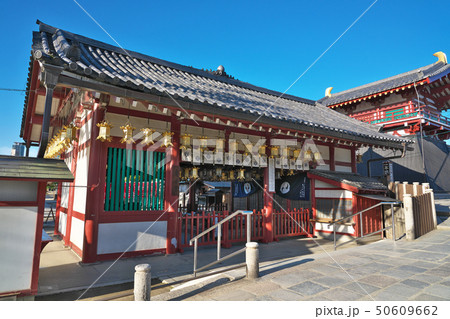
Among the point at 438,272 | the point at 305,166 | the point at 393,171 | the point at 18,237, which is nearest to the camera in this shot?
the point at 18,237

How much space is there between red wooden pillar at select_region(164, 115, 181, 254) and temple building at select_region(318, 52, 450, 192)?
53.6ft

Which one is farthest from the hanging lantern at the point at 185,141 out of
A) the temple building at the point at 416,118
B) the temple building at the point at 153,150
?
the temple building at the point at 416,118

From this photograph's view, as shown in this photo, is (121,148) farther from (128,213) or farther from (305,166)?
(305,166)

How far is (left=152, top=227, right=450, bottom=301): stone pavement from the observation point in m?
4.11

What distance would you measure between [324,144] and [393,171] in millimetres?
12962

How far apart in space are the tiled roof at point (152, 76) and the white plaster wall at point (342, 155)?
59.0 inches

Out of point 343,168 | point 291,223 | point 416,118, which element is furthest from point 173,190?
point 416,118

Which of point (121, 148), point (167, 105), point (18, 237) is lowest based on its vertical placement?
point (18, 237)

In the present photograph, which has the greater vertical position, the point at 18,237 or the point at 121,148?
the point at 121,148

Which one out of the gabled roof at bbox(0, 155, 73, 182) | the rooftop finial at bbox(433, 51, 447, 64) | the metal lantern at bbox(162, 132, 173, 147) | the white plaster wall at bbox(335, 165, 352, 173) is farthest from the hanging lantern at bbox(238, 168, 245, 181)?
the rooftop finial at bbox(433, 51, 447, 64)

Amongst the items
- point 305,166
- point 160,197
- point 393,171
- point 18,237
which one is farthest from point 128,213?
point 393,171

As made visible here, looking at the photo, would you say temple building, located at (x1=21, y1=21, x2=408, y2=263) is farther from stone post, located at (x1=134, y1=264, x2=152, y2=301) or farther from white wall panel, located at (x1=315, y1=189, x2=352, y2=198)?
stone post, located at (x1=134, y1=264, x2=152, y2=301)

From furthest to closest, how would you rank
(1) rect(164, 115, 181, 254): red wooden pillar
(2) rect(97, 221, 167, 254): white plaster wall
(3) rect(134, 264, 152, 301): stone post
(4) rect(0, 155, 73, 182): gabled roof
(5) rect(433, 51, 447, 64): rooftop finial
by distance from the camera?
(5) rect(433, 51, 447, 64): rooftop finial → (1) rect(164, 115, 181, 254): red wooden pillar → (2) rect(97, 221, 167, 254): white plaster wall → (4) rect(0, 155, 73, 182): gabled roof → (3) rect(134, 264, 152, 301): stone post

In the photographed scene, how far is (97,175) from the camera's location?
21.6 ft
